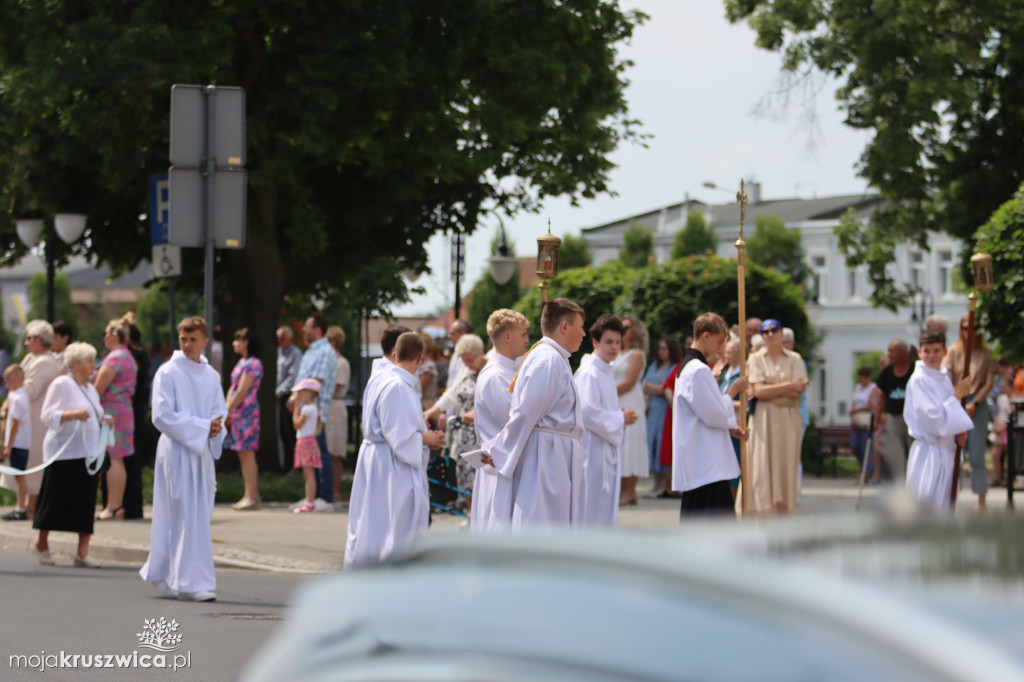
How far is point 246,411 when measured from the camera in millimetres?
15203

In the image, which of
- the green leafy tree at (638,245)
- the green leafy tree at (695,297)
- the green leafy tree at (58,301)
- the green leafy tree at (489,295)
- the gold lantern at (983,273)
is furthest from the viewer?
the green leafy tree at (58,301)

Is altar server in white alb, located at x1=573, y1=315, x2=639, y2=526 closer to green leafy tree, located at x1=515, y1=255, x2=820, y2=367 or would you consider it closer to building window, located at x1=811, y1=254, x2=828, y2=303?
green leafy tree, located at x1=515, y1=255, x2=820, y2=367

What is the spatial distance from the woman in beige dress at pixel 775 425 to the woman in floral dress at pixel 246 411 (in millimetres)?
5511

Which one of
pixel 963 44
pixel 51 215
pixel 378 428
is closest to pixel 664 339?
pixel 378 428

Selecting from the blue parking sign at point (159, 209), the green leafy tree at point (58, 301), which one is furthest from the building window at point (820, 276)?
the blue parking sign at point (159, 209)

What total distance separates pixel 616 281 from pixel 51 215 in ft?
36.6

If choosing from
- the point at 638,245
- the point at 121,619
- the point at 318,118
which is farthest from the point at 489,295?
the point at 121,619

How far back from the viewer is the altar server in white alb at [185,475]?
30.4ft

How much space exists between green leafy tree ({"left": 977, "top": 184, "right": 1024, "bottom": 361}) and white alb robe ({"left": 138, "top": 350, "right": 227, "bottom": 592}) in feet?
27.9

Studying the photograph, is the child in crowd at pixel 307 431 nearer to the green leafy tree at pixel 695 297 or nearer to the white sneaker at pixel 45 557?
the white sneaker at pixel 45 557

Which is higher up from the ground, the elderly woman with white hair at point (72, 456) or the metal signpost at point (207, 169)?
the metal signpost at point (207, 169)

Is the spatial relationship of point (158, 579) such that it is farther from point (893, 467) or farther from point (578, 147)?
point (578, 147)

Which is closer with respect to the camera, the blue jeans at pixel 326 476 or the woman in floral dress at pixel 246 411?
the woman in floral dress at pixel 246 411

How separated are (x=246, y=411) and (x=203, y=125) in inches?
196
